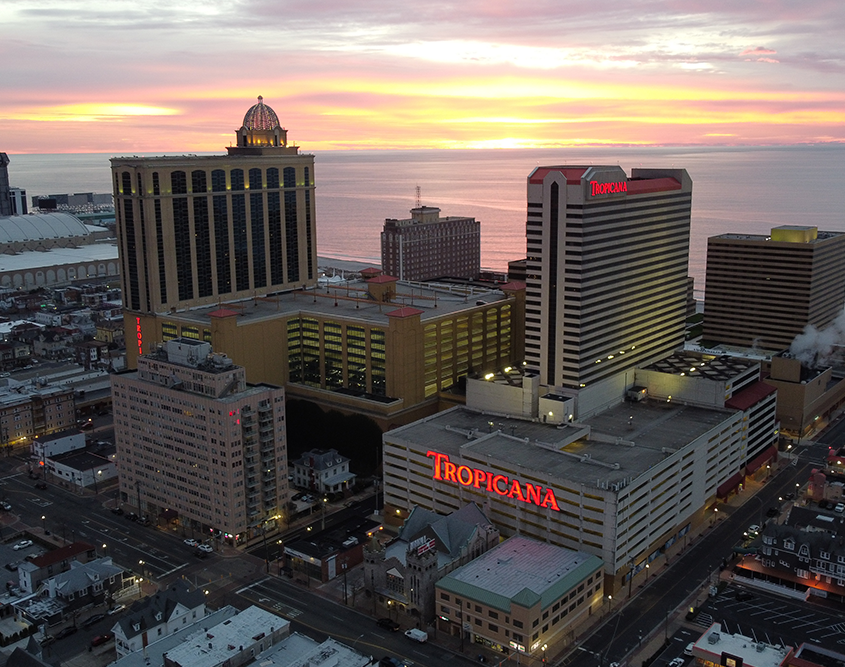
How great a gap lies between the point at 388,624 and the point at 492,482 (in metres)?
21.7

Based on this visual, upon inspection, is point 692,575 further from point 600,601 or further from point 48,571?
point 48,571

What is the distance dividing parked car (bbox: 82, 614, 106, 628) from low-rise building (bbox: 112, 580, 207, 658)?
14.9ft

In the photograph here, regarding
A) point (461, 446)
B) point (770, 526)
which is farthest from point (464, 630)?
point (770, 526)

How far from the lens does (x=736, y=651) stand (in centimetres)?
7844

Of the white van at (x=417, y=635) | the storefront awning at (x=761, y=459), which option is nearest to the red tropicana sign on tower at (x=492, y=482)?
the white van at (x=417, y=635)

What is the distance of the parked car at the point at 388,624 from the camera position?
8712 cm

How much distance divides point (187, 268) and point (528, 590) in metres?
97.7

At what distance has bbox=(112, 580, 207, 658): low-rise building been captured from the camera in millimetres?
80463

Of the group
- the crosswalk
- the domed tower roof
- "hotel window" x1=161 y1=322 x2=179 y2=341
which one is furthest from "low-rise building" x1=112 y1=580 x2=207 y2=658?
the domed tower roof

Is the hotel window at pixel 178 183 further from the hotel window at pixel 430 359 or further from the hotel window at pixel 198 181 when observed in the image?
the hotel window at pixel 430 359

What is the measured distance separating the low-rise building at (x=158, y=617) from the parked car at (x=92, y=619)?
454cm

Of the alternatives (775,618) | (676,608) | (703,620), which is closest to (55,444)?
(676,608)

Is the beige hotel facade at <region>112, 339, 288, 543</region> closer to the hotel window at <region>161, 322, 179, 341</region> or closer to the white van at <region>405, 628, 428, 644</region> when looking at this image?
the white van at <region>405, 628, 428, 644</region>

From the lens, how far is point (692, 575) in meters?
97.7
